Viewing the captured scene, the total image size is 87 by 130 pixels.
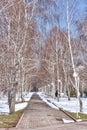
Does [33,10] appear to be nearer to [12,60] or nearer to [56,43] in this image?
[12,60]

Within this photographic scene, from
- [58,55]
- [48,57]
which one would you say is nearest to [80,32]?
[58,55]

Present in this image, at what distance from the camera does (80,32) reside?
1444 inches

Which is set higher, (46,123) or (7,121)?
(7,121)

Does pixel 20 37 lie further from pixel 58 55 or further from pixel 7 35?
pixel 58 55

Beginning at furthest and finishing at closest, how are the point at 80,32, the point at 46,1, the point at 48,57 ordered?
the point at 48,57 → the point at 80,32 → the point at 46,1

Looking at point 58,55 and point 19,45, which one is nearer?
point 19,45

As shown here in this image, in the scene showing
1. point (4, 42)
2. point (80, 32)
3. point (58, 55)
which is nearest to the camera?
point (4, 42)

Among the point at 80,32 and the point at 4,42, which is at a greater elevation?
the point at 80,32

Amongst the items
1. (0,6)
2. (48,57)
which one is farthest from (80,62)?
(0,6)

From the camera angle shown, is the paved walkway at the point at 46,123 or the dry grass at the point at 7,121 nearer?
the paved walkway at the point at 46,123

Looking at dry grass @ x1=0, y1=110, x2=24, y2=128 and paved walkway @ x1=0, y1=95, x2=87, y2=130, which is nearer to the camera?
paved walkway @ x1=0, y1=95, x2=87, y2=130

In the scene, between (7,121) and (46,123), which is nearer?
(46,123)

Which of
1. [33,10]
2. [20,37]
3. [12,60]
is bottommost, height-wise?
[12,60]

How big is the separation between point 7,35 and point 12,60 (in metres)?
1.92
